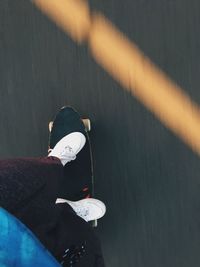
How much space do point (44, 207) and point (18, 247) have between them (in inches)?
5.6

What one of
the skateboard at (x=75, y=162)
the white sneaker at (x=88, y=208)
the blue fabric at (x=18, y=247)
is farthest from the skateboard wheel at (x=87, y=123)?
the blue fabric at (x=18, y=247)

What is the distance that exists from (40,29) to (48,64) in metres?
0.10

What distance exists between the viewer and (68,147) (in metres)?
1.19

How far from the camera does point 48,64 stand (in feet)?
4.10

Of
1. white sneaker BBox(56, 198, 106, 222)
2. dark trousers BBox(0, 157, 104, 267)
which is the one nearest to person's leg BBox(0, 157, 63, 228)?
dark trousers BBox(0, 157, 104, 267)

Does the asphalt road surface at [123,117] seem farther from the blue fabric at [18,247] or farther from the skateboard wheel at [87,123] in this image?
the blue fabric at [18,247]

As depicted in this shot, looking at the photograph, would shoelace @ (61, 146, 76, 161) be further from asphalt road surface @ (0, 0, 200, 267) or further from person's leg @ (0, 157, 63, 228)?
person's leg @ (0, 157, 63, 228)

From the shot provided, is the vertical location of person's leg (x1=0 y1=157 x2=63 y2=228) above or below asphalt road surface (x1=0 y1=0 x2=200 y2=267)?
below

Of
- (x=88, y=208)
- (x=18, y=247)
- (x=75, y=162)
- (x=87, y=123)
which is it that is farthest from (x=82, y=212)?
(x=18, y=247)

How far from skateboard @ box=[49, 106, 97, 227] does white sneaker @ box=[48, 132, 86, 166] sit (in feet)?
0.05

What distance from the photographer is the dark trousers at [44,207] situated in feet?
2.62

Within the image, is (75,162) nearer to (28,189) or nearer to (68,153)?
(68,153)

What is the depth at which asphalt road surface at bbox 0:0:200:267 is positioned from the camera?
1.17 meters

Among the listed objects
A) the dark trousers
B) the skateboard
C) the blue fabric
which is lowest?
the blue fabric
